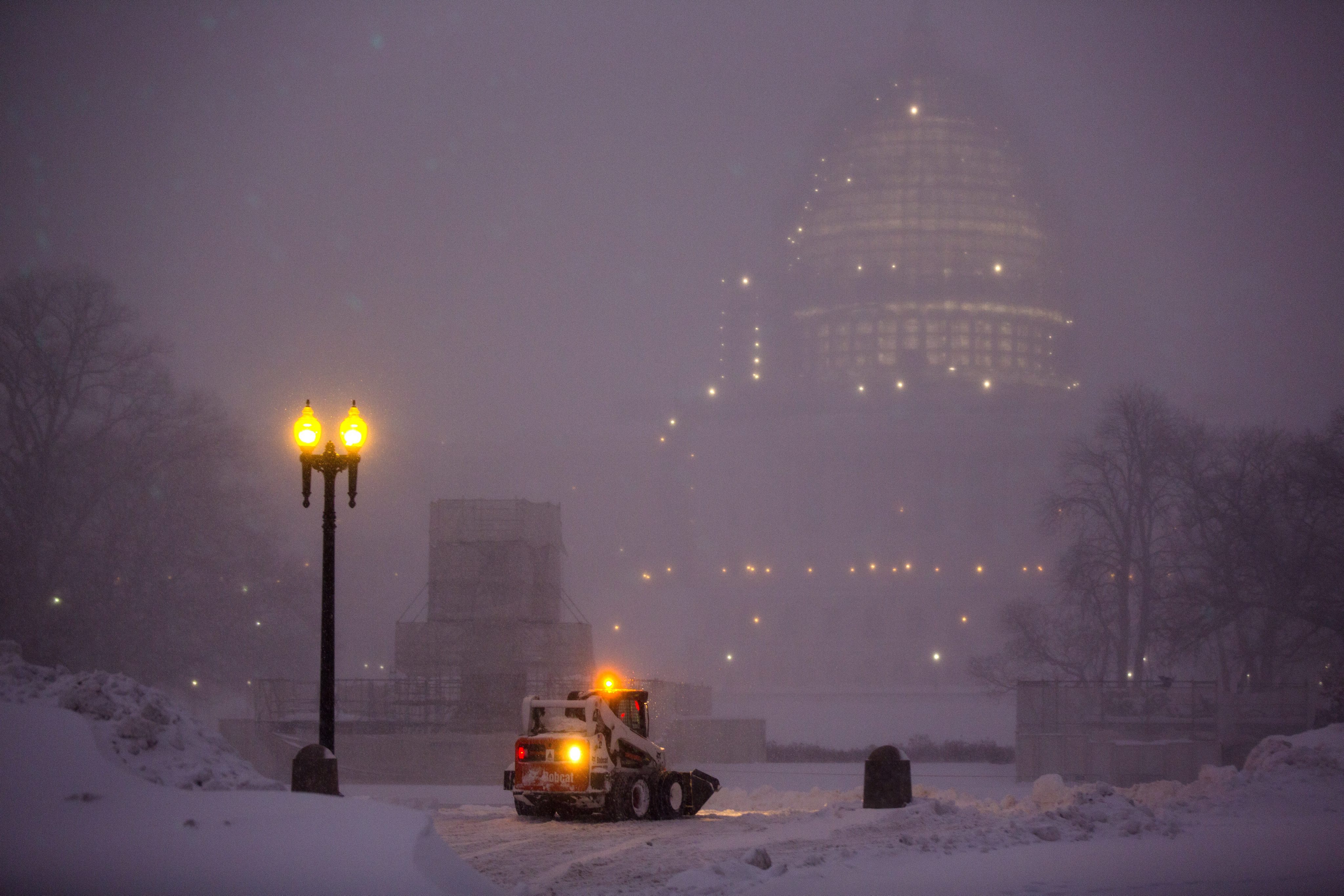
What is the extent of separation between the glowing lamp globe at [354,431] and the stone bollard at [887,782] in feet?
24.8

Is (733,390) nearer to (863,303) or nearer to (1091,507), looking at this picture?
(863,303)

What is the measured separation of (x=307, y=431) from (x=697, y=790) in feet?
24.3

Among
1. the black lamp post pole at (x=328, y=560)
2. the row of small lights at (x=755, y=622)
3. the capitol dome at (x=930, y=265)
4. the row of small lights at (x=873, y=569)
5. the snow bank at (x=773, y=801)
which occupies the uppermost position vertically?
the capitol dome at (x=930, y=265)

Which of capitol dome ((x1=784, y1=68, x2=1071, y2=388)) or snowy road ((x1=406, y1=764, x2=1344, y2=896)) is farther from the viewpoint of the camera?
capitol dome ((x1=784, y1=68, x2=1071, y2=388))

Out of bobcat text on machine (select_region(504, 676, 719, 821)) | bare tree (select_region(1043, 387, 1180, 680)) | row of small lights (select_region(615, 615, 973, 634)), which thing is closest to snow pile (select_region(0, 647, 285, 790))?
bobcat text on machine (select_region(504, 676, 719, 821))

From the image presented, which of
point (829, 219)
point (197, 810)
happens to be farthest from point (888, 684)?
point (197, 810)

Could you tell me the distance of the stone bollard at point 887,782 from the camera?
642 inches

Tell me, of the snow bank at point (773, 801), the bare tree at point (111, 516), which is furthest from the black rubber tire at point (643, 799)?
the bare tree at point (111, 516)

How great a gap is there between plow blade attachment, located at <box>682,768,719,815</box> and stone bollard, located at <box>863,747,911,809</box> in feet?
7.10

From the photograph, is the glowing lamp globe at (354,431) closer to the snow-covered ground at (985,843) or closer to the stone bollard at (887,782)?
the snow-covered ground at (985,843)

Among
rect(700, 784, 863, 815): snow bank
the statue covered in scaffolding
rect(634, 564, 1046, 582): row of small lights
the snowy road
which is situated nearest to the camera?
the snowy road

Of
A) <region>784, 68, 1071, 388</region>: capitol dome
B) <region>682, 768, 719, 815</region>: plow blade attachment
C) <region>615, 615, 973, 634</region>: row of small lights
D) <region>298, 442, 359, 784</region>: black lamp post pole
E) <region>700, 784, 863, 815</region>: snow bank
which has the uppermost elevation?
<region>784, 68, 1071, 388</region>: capitol dome

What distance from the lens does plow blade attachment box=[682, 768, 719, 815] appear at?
17297mm

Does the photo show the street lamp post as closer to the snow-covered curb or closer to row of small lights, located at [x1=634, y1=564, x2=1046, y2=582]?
the snow-covered curb
